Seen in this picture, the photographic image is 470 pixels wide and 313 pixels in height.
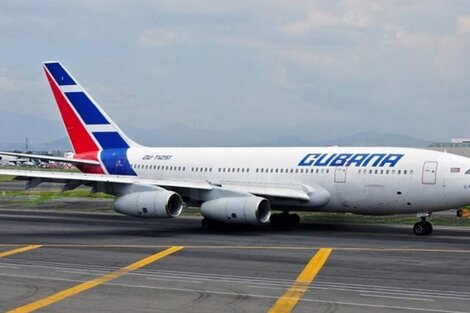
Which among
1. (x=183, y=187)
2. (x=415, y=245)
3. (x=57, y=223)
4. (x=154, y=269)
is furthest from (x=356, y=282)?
(x=57, y=223)

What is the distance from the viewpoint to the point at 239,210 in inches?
1316

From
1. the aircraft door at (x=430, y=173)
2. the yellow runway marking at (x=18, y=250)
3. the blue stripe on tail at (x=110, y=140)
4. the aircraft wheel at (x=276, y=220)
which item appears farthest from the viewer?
the blue stripe on tail at (x=110, y=140)

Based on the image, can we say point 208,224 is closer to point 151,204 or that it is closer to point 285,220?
point 151,204

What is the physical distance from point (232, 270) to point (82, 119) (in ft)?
77.8

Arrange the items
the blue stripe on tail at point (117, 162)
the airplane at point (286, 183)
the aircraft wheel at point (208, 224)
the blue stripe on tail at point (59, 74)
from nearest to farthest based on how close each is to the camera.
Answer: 1. the airplane at point (286, 183)
2. the aircraft wheel at point (208, 224)
3. the blue stripe on tail at point (117, 162)
4. the blue stripe on tail at point (59, 74)

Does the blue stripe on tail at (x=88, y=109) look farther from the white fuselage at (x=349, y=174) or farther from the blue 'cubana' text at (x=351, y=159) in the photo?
the blue 'cubana' text at (x=351, y=159)

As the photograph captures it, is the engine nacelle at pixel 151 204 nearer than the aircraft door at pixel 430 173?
No

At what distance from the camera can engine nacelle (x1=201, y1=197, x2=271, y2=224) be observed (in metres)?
33.2

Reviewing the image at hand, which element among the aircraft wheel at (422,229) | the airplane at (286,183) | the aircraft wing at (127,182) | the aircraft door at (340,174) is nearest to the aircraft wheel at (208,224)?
the airplane at (286,183)

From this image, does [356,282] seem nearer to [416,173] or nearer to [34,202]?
[416,173]

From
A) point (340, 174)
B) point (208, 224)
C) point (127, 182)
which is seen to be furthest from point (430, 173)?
point (127, 182)

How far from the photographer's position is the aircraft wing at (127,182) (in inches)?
1313

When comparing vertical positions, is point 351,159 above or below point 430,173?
above

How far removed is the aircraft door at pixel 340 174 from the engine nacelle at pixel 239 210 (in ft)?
10.3
